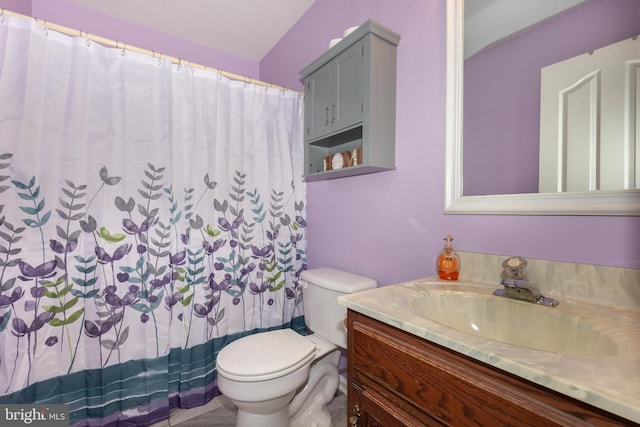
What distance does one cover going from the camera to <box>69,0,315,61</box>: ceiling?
79.1 inches

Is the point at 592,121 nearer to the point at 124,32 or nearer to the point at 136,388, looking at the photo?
the point at 136,388

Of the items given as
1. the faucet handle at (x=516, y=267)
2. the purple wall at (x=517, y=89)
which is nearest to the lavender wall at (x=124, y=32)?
the purple wall at (x=517, y=89)

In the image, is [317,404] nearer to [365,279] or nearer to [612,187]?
[365,279]

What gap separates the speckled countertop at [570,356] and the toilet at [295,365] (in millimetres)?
585

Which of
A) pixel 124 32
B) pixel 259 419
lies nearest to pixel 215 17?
pixel 124 32

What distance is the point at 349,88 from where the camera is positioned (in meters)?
1.41

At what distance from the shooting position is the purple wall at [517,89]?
0.85 meters

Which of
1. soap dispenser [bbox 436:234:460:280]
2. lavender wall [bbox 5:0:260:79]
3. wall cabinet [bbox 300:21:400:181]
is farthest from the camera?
lavender wall [bbox 5:0:260:79]

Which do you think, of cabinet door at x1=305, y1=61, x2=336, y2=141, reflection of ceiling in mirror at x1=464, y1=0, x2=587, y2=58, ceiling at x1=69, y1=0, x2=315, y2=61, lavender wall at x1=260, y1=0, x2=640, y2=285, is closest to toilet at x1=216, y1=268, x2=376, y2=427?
lavender wall at x1=260, y1=0, x2=640, y2=285

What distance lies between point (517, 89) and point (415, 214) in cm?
60

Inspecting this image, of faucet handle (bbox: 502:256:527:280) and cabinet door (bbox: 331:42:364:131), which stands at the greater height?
cabinet door (bbox: 331:42:364:131)

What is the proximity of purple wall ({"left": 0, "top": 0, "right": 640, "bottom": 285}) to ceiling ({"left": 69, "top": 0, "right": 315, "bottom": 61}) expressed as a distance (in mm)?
124

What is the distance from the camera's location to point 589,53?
2.83 ft

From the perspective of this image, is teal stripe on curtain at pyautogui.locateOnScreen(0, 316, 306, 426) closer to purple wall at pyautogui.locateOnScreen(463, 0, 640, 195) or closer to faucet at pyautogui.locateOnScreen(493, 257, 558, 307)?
faucet at pyautogui.locateOnScreen(493, 257, 558, 307)
